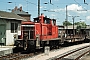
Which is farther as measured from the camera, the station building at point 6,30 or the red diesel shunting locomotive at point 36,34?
the station building at point 6,30

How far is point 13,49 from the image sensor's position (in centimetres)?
1955

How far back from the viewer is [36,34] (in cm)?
1902

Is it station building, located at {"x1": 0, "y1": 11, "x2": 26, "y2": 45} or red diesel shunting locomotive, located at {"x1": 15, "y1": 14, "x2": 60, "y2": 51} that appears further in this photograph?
station building, located at {"x1": 0, "y1": 11, "x2": 26, "y2": 45}

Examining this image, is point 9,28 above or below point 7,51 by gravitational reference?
above

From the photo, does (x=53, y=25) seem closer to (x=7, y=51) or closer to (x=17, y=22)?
(x=17, y=22)

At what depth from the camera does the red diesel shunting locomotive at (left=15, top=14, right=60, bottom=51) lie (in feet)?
59.2

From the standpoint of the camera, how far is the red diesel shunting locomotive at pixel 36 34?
18047mm

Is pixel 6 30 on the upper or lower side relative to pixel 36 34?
upper

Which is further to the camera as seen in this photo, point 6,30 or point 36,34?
point 6,30

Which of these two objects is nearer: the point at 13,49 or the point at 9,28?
the point at 13,49

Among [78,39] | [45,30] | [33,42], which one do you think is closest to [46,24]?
[45,30]

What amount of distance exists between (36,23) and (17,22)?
5630mm

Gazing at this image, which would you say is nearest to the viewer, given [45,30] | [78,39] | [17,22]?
[45,30]

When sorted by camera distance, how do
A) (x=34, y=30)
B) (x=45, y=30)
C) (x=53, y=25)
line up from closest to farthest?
(x=34, y=30), (x=45, y=30), (x=53, y=25)
